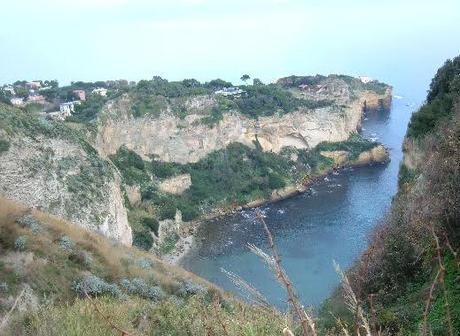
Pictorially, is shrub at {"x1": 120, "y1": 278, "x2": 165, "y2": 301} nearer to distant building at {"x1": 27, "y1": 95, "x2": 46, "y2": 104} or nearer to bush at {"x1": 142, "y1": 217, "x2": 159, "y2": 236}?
bush at {"x1": 142, "y1": 217, "x2": 159, "y2": 236}

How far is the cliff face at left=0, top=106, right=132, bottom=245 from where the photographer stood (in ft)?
72.0

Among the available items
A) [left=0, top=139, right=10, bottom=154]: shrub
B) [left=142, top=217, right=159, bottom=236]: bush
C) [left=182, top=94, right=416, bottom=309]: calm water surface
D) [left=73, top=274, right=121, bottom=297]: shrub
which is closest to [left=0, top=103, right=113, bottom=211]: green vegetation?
[left=0, top=139, right=10, bottom=154]: shrub

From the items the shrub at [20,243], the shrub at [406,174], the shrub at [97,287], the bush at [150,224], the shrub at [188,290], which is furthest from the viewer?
the bush at [150,224]

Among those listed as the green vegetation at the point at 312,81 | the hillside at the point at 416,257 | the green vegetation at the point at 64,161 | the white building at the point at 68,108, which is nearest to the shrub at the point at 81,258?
the hillside at the point at 416,257

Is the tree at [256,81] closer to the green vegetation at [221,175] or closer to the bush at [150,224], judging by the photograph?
the green vegetation at [221,175]

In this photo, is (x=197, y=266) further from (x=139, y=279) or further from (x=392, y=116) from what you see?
(x=392, y=116)

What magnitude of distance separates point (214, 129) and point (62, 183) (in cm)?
2506

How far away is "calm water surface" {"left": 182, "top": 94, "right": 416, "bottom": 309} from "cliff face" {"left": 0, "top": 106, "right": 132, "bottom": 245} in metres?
6.15

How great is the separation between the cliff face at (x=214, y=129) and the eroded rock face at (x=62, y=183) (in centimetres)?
811

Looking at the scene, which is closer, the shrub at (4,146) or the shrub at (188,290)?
the shrub at (188,290)

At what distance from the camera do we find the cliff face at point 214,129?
4147 cm

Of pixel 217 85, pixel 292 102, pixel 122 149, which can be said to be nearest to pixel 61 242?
pixel 122 149

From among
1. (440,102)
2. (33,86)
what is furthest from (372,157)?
(33,86)

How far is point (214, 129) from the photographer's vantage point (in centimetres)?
4797
